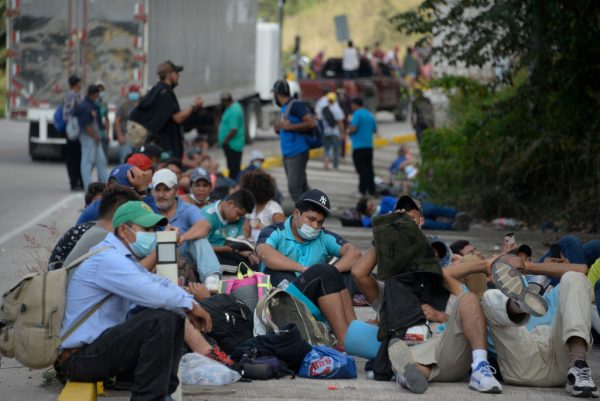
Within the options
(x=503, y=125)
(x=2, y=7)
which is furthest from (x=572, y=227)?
(x=2, y=7)

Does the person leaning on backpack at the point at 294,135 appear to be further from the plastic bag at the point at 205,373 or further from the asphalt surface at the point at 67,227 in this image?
the plastic bag at the point at 205,373

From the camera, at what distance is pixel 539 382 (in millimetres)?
7793

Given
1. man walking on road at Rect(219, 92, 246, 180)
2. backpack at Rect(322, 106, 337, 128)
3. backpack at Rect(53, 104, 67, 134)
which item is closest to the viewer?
backpack at Rect(53, 104, 67, 134)

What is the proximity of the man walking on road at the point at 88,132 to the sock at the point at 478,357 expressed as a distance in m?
11.8

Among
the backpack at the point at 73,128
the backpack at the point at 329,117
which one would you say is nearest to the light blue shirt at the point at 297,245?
the backpack at the point at 73,128

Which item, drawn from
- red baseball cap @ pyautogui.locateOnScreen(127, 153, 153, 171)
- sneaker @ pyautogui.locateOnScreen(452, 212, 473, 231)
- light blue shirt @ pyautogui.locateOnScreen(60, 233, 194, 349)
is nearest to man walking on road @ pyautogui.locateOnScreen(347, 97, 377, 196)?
sneaker @ pyautogui.locateOnScreen(452, 212, 473, 231)

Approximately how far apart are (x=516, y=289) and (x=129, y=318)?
2.18 m

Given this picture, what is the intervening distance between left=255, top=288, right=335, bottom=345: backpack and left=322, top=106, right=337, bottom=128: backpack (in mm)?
18051

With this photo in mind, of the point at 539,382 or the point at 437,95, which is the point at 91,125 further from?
the point at 539,382

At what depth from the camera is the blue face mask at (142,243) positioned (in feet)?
22.9

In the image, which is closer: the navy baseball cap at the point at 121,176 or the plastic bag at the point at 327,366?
the plastic bag at the point at 327,366

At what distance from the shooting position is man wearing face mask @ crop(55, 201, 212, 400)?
6746mm

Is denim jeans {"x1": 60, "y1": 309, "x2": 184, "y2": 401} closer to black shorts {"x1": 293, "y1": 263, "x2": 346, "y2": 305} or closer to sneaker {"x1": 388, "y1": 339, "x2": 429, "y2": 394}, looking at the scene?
sneaker {"x1": 388, "y1": 339, "x2": 429, "y2": 394}

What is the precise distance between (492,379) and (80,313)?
7.89 feet
